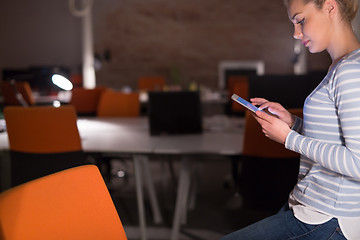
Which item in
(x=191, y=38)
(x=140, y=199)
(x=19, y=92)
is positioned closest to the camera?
(x=140, y=199)

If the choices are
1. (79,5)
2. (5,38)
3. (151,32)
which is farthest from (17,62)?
(151,32)

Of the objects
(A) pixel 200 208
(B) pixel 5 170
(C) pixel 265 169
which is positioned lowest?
(A) pixel 200 208

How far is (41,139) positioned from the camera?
92.0 inches

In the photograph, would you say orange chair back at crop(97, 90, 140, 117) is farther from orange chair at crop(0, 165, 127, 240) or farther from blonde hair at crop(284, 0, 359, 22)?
orange chair at crop(0, 165, 127, 240)

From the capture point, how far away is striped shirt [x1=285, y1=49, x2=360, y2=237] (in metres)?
1.12

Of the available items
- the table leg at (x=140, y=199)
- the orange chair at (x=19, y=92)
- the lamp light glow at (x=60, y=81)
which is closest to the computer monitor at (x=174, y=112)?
the table leg at (x=140, y=199)

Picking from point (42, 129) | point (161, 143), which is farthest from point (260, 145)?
point (42, 129)

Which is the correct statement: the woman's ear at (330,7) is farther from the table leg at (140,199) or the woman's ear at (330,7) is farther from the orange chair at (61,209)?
the table leg at (140,199)

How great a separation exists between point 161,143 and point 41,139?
757mm

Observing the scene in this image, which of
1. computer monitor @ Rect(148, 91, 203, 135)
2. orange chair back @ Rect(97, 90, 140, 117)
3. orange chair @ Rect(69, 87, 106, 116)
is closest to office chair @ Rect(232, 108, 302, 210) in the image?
computer monitor @ Rect(148, 91, 203, 135)

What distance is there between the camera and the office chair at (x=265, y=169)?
2238 mm

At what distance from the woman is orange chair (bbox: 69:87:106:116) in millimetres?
4019

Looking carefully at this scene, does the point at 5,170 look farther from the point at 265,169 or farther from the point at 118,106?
the point at 265,169

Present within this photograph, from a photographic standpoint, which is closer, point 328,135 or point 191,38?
point 328,135
